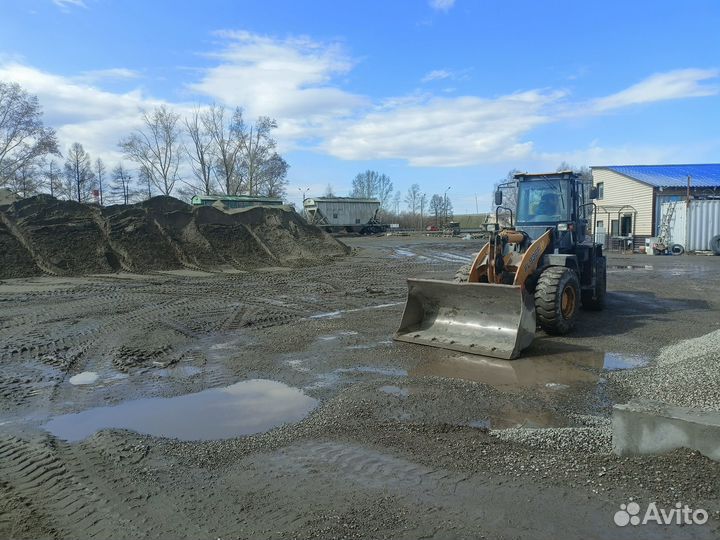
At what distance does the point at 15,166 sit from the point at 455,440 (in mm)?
46271

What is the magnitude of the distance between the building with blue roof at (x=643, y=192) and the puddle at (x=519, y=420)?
92.6ft

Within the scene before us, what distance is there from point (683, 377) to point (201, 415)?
5.08 m

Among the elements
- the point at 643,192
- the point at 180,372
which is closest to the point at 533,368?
the point at 180,372

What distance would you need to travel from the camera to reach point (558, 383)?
6348 millimetres

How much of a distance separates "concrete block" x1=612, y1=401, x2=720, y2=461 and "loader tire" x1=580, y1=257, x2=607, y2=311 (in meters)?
7.33

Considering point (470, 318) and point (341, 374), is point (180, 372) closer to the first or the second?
point (341, 374)

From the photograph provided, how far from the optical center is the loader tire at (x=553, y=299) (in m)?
8.48

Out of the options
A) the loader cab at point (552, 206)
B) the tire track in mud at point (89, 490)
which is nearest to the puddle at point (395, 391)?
the tire track in mud at point (89, 490)

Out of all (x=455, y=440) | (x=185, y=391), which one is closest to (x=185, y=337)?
(x=185, y=391)

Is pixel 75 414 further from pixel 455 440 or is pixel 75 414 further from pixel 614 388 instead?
pixel 614 388

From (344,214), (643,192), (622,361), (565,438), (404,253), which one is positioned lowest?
(622,361)

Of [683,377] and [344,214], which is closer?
[683,377]

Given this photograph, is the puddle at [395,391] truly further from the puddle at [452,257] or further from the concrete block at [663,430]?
the puddle at [452,257]

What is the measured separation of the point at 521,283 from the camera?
8.63 metres
